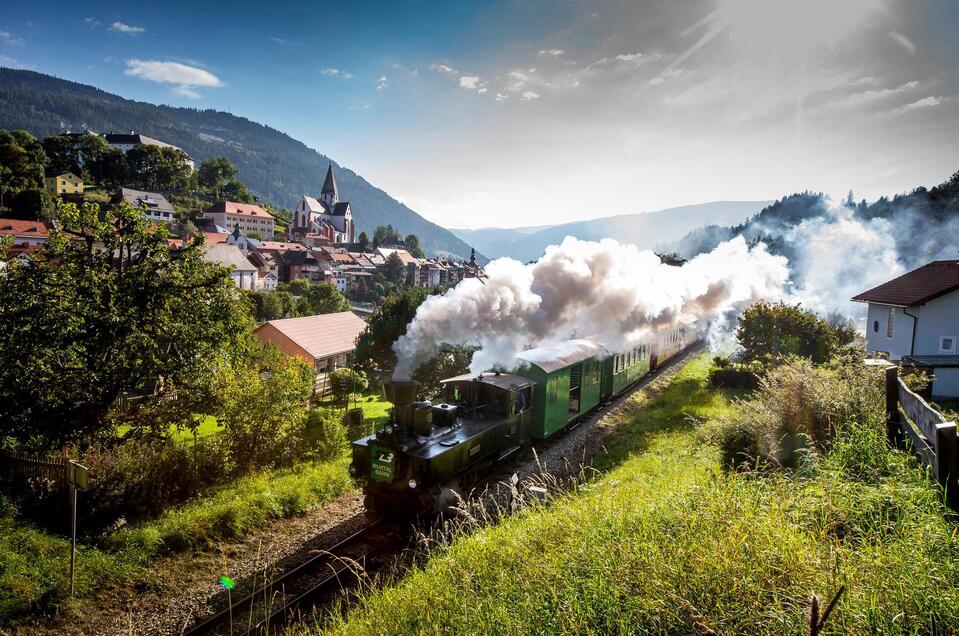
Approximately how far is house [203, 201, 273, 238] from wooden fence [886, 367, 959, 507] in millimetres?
106009

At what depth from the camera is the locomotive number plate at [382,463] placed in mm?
9581

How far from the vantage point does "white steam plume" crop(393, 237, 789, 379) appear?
13.9m

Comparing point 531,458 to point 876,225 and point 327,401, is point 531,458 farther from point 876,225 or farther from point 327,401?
point 876,225

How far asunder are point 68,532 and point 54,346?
4.03 metres

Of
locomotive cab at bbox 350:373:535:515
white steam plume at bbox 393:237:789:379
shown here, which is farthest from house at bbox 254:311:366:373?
locomotive cab at bbox 350:373:535:515

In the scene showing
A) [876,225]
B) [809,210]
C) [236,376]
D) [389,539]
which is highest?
[809,210]

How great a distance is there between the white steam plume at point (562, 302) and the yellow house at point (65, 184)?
93.3m

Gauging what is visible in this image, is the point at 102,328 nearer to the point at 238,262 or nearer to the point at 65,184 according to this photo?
the point at 238,262

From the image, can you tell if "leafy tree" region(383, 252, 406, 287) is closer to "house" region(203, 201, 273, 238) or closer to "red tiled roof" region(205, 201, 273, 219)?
"house" region(203, 201, 273, 238)

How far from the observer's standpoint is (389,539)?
10.1 meters

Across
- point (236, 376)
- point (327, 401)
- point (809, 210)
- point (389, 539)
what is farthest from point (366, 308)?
point (809, 210)

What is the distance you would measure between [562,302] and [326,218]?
499 ft

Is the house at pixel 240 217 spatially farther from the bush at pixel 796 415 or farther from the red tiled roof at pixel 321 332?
the bush at pixel 796 415

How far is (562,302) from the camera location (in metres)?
→ 16.5
